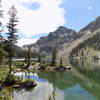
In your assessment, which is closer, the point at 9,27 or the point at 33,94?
the point at 33,94

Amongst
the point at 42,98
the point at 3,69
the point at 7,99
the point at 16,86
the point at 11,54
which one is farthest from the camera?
the point at 11,54

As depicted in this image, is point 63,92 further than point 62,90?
No

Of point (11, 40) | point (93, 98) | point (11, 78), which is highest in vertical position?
point (11, 40)

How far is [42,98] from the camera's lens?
31.7 m

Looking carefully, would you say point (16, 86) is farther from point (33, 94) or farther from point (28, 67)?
point (28, 67)

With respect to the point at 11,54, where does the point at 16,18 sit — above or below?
above

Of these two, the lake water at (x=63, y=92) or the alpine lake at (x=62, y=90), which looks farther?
the lake water at (x=63, y=92)

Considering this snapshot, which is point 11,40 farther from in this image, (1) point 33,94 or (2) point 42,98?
(2) point 42,98

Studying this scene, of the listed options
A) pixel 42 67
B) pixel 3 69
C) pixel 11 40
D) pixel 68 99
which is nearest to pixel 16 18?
pixel 11 40

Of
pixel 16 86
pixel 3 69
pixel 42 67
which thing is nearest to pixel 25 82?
pixel 16 86

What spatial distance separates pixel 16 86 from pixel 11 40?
1198cm

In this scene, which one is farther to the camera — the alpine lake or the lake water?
the lake water

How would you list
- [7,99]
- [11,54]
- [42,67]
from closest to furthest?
[7,99] → [11,54] → [42,67]

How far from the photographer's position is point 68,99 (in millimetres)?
32188
